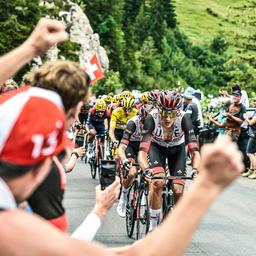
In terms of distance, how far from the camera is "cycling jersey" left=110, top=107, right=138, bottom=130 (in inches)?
621

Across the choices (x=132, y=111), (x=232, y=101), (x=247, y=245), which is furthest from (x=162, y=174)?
(x=232, y=101)

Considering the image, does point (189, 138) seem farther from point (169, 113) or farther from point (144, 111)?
point (144, 111)

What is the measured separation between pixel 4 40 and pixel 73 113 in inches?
2264

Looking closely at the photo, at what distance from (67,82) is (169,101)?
603cm

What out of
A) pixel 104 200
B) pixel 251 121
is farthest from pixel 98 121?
pixel 104 200

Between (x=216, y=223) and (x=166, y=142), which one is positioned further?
(x=216, y=223)

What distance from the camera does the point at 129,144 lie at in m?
13.5

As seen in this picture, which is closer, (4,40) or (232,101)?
(232,101)

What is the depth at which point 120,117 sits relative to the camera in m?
16.1

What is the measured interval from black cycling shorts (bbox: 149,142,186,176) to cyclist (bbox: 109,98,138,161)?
5391mm

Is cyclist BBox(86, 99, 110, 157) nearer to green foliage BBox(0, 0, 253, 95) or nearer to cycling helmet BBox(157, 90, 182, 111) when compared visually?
cycling helmet BBox(157, 90, 182, 111)

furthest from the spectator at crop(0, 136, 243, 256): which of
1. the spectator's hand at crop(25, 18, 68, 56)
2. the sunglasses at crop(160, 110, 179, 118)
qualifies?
the sunglasses at crop(160, 110, 179, 118)

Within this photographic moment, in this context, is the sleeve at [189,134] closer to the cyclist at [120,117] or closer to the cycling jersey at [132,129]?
the cycling jersey at [132,129]

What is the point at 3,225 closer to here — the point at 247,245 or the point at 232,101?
the point at 247,245
